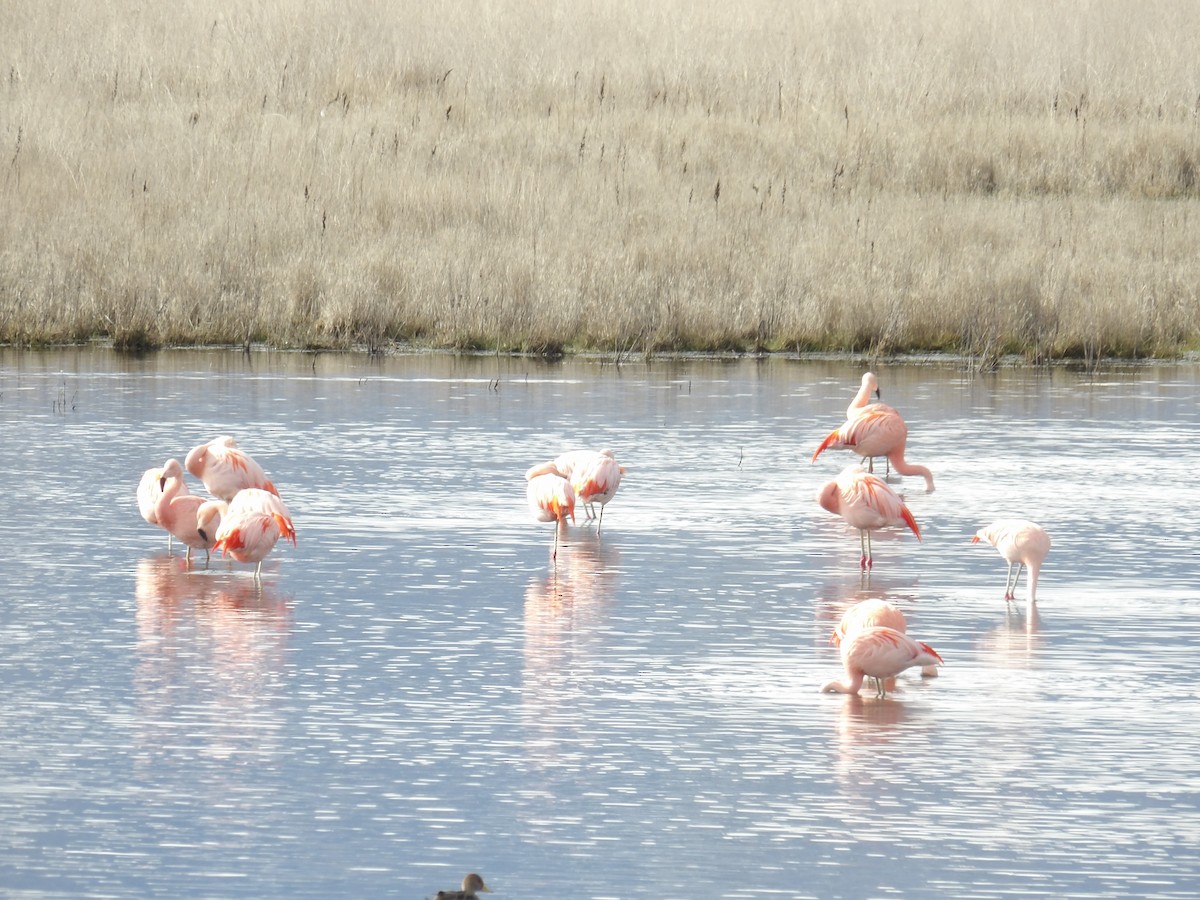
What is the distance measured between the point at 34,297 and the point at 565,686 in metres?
13.0

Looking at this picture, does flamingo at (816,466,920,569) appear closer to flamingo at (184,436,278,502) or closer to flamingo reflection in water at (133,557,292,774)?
flamingo reflection in water at (133,557,292,774)

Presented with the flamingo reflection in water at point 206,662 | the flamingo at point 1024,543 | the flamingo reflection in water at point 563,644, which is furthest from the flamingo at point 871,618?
the flamingo reflection in water at point 206,662

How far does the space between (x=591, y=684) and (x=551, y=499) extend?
2.66 meters

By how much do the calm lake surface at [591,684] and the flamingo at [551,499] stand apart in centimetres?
11

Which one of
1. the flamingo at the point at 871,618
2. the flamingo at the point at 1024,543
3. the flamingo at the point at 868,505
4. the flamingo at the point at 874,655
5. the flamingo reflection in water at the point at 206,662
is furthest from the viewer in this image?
the flamingo at the point at 868,505

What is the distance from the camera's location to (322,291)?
18.6 metres

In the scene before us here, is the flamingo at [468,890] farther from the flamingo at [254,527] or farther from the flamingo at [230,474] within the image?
the flamingo at [230,474]

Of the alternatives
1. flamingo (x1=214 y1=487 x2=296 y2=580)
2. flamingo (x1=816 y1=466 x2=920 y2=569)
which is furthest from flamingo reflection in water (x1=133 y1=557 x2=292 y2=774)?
flamingo (x1=816 y1=466 x2=920 y2=569)

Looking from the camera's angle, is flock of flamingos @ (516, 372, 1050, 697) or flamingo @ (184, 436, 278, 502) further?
flamingo @ (184, 436, 278, 502)

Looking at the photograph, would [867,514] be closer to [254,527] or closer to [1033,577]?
[1033,577]

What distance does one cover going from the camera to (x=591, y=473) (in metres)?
9.12

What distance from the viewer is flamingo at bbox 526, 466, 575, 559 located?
890cm

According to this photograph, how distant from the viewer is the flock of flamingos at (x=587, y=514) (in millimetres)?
6211

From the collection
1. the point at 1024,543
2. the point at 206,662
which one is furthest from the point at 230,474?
the point at 1024,543
